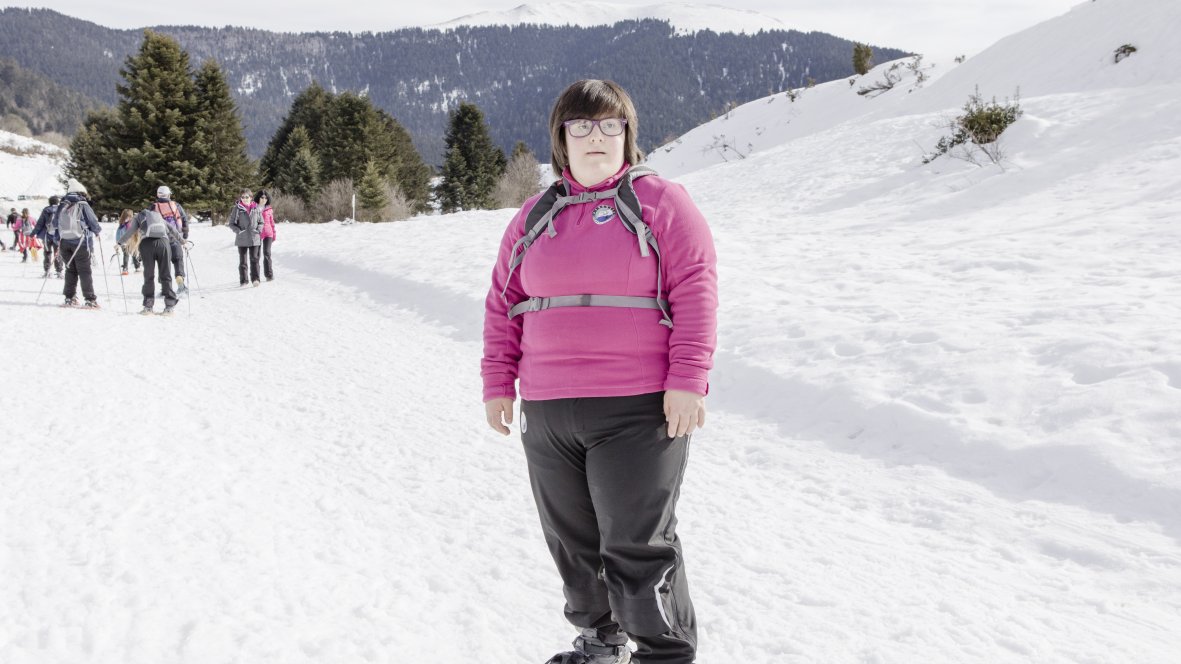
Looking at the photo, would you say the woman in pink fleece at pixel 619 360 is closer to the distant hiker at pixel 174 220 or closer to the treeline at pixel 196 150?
the distant hiker at pixel 174 220

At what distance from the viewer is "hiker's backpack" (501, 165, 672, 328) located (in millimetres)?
1925

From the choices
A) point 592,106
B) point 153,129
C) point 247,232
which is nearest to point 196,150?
point 153,129

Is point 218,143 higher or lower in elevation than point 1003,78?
higher

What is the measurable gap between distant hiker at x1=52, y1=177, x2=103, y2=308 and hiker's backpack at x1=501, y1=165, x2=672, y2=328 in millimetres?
10329

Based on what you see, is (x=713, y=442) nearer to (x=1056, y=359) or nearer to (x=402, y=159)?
(x=1056, y=359)

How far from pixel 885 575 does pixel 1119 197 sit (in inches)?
342

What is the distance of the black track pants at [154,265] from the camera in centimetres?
958

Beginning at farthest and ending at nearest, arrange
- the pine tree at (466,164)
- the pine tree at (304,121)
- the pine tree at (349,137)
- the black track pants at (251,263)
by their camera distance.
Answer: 1. the pine tree at (304,121)
2. the pine tree at (466,164)
3. the pine tree at (349,137)
4. the black track pants at (251,263)

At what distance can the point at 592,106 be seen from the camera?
1.98 metres

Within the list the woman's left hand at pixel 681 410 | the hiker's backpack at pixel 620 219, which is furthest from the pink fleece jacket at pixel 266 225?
the woman's left hand at pixel 681 410

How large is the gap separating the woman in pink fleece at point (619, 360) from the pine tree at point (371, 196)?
32171 millimetres

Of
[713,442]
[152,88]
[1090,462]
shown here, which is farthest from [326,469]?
[152,88]

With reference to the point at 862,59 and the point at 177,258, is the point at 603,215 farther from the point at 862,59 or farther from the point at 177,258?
the point at 862,59

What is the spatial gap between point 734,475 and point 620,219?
2648 mm
